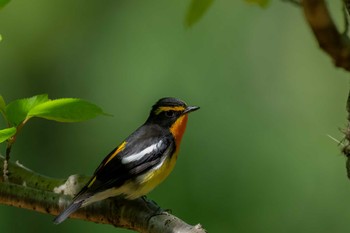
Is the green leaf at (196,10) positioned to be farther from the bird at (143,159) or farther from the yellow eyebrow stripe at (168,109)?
the yellow eyebrow stripe at (168,109)

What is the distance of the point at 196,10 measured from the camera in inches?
42.9

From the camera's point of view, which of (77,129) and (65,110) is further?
(77,129)

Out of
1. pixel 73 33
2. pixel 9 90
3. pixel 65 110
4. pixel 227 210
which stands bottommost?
pixel 227 210

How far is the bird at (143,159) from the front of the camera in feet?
9.57

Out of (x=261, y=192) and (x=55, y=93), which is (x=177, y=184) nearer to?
(x=261, y=192)

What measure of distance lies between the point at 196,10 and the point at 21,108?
112cm

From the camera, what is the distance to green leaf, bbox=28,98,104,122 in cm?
193

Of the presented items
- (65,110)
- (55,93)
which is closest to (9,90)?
(55,93)

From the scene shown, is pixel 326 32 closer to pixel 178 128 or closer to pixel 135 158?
pixel 135 158

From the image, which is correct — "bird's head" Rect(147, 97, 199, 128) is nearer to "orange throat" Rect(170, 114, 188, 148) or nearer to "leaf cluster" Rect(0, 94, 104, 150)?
"orange throat" Rect(170, 114, 188, 148)

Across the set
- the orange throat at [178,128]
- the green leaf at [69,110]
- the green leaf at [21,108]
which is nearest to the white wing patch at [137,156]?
the orange throat at [178,128]

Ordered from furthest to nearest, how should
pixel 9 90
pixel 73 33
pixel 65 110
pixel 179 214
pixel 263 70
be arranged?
pixel 73 33
pixel 9 90
pixel 263 70
pixel 179 214
pixel 65 110

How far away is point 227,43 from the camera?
6.12 m

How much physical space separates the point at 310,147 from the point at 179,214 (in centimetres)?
120
